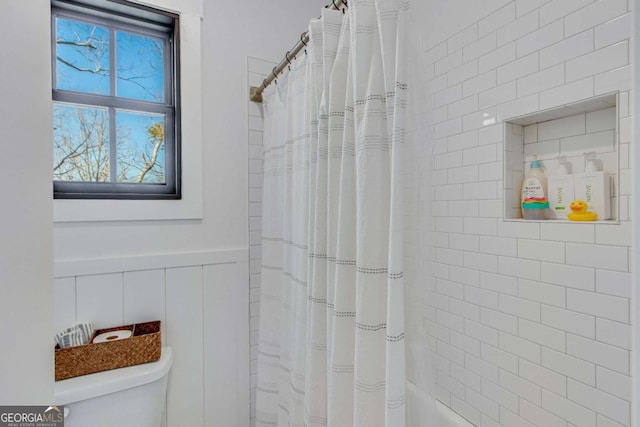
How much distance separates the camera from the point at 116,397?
1039 millimetres

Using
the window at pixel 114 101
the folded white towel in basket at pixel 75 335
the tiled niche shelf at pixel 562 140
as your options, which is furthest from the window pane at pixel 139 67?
the tiled niche shelf at pixel 562 140

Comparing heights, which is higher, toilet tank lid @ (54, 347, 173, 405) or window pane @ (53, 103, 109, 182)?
window pane @ (53, 103, 109, 182)

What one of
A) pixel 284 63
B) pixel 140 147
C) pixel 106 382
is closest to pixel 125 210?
pixel 140 147

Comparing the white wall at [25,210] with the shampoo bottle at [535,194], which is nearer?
the white wall at [25,210]

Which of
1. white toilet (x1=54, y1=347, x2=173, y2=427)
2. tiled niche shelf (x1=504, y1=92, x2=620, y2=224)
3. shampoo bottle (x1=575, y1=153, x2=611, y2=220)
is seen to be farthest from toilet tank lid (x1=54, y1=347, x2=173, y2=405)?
shampoo bottle (x1=575, y1=153, x2=611, y2=220)

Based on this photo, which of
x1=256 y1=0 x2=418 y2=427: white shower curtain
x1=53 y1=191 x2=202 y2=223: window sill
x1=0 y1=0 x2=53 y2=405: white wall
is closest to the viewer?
x1=0 y1=0 x2=53 y2=405: white wall

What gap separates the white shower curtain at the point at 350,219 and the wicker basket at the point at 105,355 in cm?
55

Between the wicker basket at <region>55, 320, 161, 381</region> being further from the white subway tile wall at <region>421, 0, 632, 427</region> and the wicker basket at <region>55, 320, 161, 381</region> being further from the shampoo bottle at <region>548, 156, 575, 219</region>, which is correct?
the shampoo bottle at <region>548, 156, 575, 219</region>

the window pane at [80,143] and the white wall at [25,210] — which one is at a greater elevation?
the window pane at [80,143]

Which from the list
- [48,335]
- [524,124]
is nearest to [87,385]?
[48,335]

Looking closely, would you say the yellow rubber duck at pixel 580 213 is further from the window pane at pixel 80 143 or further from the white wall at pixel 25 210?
the window pane at pixel 80 143

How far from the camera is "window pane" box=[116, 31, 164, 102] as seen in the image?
1.29 metres

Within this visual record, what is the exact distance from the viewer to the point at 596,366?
0.93 meters

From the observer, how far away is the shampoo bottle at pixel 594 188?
94 cm
